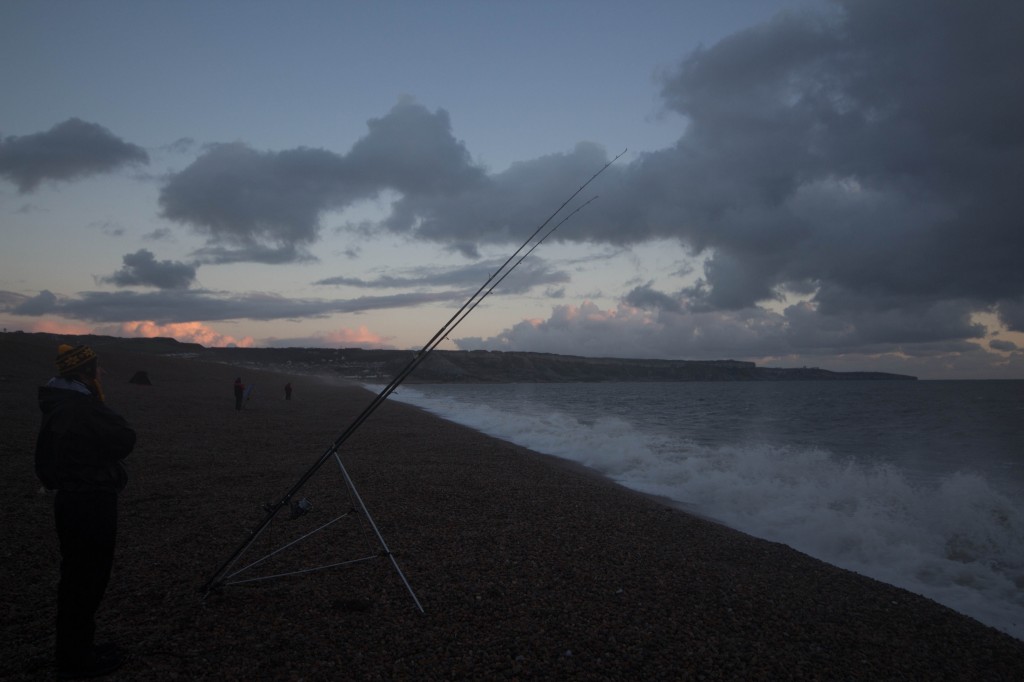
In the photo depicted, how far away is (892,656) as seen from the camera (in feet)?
Answer: 14.6

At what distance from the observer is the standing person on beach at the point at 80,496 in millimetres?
3369

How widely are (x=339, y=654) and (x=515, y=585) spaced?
5.81 feet

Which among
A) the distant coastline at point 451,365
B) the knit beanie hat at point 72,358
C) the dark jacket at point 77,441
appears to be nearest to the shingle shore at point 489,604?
the dark jacket at point 77,441

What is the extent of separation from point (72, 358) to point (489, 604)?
3438 millimetres

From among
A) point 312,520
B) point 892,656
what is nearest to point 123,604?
point 312,520

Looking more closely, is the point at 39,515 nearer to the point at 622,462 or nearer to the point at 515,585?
the point at 515,585

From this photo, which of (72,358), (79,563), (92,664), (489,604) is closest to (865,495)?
(489,604)

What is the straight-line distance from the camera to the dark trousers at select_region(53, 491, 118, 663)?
3.38m

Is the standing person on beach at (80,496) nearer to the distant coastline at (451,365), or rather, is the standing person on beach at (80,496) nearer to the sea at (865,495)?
the sea at (865,495)

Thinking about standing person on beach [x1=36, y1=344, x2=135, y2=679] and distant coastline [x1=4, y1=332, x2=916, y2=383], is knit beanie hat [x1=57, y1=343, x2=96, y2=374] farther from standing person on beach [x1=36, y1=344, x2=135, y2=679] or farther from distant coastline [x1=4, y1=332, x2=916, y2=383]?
distant coastline [x1=4, y1=332, x2=916, y2=383]

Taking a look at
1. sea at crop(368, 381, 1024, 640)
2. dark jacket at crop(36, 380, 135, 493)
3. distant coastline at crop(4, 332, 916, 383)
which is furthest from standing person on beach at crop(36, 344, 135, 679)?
distant coastline at crop(4, 332, 916, 383)

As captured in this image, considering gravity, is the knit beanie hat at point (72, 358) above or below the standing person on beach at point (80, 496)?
above

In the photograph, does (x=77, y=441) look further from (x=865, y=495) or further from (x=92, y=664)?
(x=865, y=495)

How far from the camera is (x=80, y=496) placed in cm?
341
